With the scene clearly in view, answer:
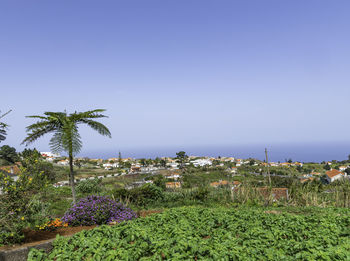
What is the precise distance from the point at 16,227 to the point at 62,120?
392cm

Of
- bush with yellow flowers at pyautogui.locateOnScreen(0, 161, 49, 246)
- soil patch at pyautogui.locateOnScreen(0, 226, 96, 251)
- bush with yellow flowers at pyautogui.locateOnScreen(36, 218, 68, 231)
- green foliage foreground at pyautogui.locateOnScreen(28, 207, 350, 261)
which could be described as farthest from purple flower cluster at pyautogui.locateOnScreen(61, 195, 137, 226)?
bush with yellow flowers at pyautogui.locateOnScreen(0, 161, 49, 246)

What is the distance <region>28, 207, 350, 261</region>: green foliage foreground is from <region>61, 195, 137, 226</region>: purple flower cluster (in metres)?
1.63

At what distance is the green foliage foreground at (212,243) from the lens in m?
4.09

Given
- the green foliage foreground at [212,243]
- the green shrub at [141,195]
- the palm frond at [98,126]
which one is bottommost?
the green shrub at [141,195]

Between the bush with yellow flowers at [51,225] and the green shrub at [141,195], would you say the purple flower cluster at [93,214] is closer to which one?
the bush with yellow flowers at [51,225]

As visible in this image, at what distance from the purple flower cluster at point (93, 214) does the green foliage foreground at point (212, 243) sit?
5.34 ft

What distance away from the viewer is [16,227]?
5.50 metres

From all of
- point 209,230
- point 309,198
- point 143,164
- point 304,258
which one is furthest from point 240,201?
point 143,164

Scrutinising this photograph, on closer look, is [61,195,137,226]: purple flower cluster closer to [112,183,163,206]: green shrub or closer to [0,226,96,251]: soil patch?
[0,226,96,251]: soil patch

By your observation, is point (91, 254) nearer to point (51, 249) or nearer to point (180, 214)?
point (51, 249)

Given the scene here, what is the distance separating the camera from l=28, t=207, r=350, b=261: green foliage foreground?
13.4 ft

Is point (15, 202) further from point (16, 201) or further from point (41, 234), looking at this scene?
point (41, 234)

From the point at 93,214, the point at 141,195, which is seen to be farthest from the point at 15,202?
the point at 141,195

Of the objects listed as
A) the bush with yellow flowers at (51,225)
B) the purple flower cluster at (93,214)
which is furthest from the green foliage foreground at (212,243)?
the bush with yellow flowers at (51,225)
